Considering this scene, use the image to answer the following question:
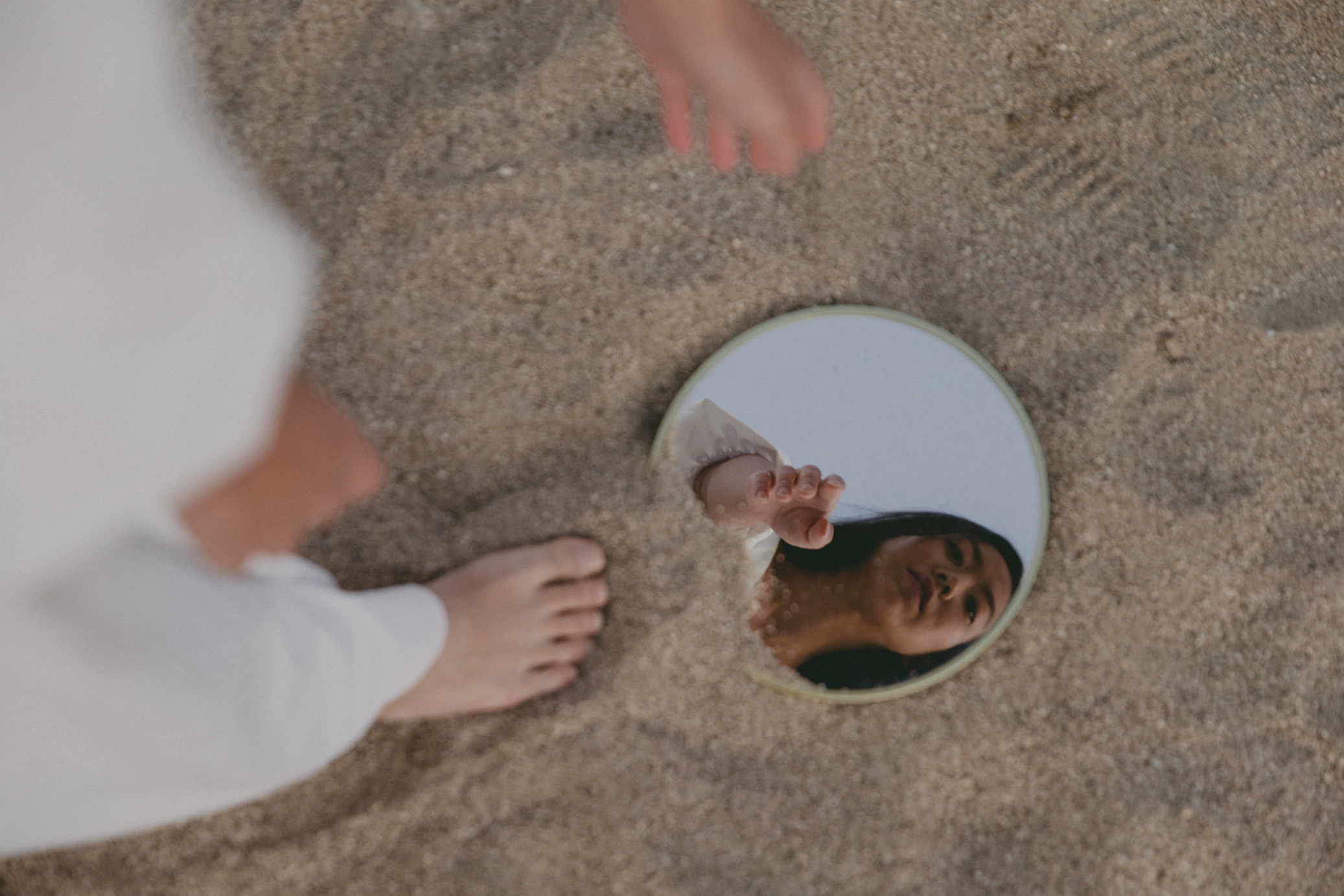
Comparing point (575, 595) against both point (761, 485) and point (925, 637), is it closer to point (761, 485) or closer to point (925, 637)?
point (761, 485)

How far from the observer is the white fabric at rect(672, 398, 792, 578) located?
3.41 ft

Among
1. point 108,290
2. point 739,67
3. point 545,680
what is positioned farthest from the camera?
point 545,680

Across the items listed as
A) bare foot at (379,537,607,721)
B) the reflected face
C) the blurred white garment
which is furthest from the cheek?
the blurred white garment

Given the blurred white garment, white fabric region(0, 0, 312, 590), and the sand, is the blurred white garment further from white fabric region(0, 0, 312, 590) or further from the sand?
the sand

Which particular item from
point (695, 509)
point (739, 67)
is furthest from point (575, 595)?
point (739, 67)

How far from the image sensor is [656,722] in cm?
100

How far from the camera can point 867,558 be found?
1.06 meters

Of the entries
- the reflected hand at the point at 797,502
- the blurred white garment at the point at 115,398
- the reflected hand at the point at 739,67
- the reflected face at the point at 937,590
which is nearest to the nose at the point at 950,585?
the reflected face at the point at 937,590

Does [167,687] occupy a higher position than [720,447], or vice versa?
[167,687]

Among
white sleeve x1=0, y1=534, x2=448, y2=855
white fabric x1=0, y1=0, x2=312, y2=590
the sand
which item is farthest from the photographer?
the sand

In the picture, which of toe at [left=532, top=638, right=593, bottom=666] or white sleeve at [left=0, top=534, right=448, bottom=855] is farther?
toe at [left=532, top=638, right=593, bottom=666]

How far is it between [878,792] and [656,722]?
0.85 ft

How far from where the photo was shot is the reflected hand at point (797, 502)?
105 centimetres

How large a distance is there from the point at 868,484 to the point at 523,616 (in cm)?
42
